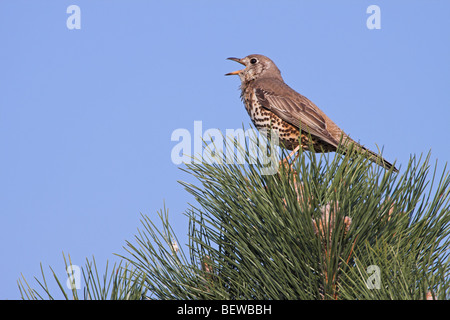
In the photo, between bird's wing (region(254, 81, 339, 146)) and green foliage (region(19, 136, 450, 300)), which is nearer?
green foliage (region(19, 136, 450, 300))

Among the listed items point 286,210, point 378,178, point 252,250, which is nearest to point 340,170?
point 378,178

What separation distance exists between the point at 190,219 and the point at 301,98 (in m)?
4.86

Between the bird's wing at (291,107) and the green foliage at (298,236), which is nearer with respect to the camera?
the green foliage at (298,236)

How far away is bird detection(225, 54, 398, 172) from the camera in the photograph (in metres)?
7.00

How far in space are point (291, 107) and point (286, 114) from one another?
1.03ft

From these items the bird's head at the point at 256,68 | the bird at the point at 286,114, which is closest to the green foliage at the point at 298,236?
the bird at the point at 286,114

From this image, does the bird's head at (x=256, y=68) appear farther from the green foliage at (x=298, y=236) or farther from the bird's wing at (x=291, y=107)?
the green foliage at (x=298, y=236)

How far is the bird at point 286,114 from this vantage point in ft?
23.0

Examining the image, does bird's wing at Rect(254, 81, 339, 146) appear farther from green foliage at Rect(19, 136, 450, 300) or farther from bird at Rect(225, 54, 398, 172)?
green foliage at Rect(19, 136, 450, 300)

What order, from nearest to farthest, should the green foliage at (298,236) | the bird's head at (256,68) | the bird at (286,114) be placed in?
the green foliage at (298,236) < the bird at (286,114) < the bird's head at (256,68)

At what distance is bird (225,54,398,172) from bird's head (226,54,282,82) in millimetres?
17

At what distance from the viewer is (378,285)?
2590 mm

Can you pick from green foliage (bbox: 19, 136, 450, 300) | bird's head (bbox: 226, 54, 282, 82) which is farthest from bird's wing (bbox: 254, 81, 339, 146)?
A: green foliage (bbox: 19, 136, 450, 300)
